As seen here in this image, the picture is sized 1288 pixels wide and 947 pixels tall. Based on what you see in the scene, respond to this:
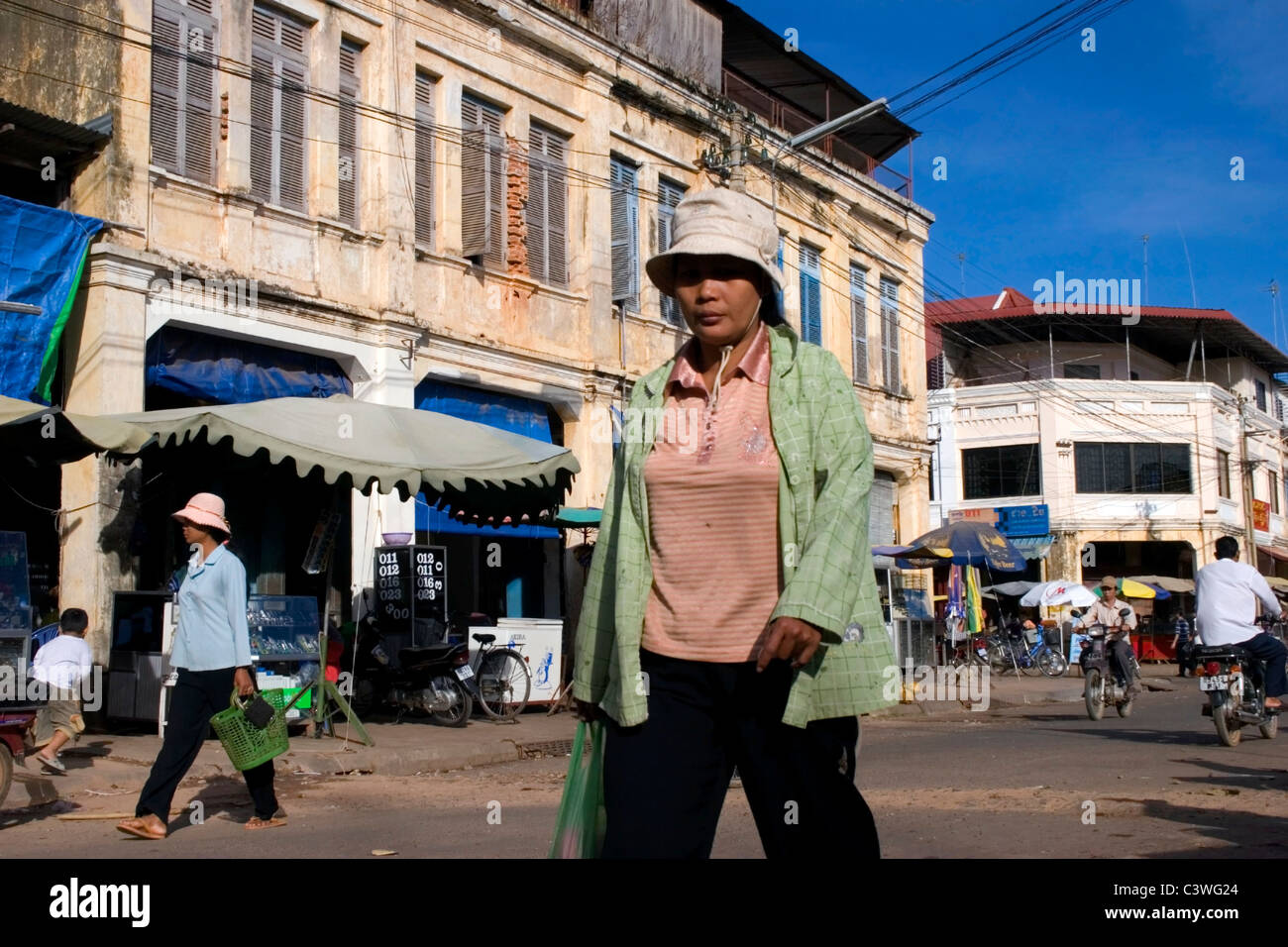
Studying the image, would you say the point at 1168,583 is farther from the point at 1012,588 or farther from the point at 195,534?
the point at 195,534

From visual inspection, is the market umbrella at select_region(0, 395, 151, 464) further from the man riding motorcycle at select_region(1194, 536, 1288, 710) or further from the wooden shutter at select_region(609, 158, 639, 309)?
the wooden shutter at select_region(609, 158, 639, 309)

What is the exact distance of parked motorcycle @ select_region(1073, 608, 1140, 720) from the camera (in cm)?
1529

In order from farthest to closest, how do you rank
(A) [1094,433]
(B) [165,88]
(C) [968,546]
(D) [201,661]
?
(A) [1094,433] → (C) [968,546] → (B) [165,88] → (D) [201,661]

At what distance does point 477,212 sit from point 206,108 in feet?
13.5

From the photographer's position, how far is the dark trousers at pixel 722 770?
305 centimetres

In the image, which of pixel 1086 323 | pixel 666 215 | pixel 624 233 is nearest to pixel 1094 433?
pixel 1086 323

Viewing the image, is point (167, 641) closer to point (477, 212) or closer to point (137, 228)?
point (137, 228)

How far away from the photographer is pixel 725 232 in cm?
334

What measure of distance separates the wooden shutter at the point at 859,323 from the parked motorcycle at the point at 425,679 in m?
14.9

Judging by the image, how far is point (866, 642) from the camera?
3.14 m

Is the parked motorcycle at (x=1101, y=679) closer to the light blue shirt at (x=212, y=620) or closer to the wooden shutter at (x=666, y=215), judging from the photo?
the wooden shutter at (x=666, y=215)

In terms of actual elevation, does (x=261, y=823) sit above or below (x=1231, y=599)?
below

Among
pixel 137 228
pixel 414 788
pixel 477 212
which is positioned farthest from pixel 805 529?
pixel 477 212

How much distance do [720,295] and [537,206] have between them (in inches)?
633
